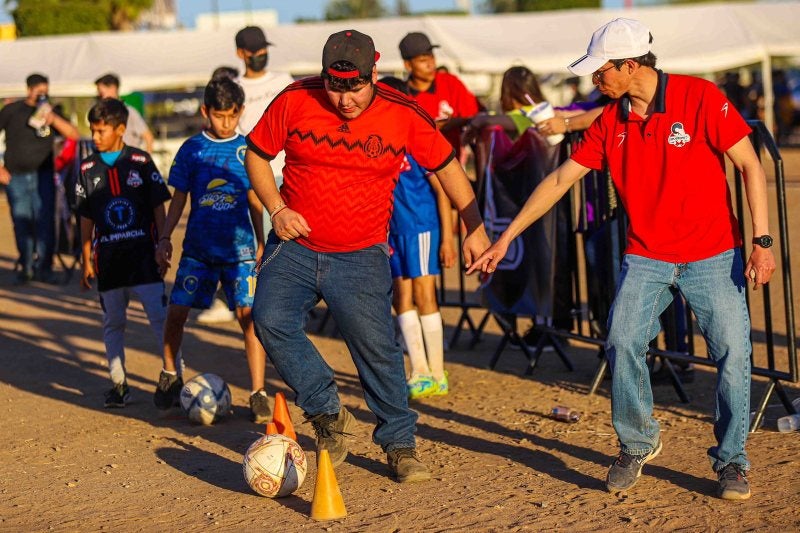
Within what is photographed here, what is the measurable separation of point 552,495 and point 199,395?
8.63 feet

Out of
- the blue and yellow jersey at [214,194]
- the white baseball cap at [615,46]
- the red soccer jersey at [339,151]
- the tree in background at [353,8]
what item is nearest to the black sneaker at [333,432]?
the red soccer jersey at [339,151]

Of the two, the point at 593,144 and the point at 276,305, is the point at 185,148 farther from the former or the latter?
the point at 593,144

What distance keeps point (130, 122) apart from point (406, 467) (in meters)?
8.72

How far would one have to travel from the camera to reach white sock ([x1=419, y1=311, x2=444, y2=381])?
8.41m

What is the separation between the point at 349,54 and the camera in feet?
18.5

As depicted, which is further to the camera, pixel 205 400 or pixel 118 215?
pixel 118 215

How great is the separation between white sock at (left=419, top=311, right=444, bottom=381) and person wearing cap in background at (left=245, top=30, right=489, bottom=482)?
7.25 feet

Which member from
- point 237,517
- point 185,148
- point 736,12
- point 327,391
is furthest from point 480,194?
point 736,12

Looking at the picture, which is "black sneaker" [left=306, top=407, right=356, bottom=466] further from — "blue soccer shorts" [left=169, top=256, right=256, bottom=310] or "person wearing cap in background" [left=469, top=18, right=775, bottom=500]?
"blue soccer shorts" [left=169, top=256, right=256, bottom=310]

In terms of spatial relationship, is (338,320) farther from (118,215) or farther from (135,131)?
(135,131)

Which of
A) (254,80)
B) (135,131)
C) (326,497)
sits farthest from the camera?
(135,131)

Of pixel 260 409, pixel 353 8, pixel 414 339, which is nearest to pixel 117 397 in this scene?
pixel 260 409

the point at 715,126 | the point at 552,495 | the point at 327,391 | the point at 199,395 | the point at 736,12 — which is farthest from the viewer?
the point at 736,12

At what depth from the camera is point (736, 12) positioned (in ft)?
89.4
